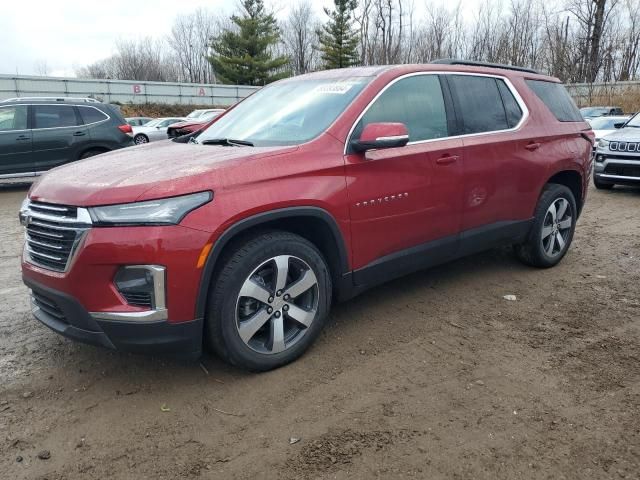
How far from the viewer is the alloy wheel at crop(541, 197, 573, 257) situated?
4773mm

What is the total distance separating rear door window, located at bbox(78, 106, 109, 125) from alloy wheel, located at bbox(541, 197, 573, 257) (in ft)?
31.5

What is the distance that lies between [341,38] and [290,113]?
155 ft

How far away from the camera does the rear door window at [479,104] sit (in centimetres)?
398

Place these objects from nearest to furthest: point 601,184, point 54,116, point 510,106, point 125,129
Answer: point 510,106, point 601,184, point 54,116, point 125,129

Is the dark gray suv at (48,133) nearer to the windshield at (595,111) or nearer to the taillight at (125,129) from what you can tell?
the taillight at (125,129)

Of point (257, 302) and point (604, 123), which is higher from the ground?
point (604, 123)

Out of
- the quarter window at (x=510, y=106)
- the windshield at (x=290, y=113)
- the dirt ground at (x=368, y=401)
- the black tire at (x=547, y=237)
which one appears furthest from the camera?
the black tire at (x=547, y=237)

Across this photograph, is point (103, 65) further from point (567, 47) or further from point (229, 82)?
point (567, 47)

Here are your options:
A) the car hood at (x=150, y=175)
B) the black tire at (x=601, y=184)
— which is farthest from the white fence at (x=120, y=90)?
the car hood at (x=150, y=175)

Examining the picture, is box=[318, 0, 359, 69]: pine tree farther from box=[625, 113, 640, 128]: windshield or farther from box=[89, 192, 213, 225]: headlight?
box=[89, 192, 213, 225]: headlight

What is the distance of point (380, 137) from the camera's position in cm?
310

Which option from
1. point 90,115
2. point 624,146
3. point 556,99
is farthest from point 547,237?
A: point 90,115

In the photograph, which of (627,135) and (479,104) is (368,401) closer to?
(479,104)

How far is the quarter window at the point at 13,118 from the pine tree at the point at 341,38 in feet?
129
